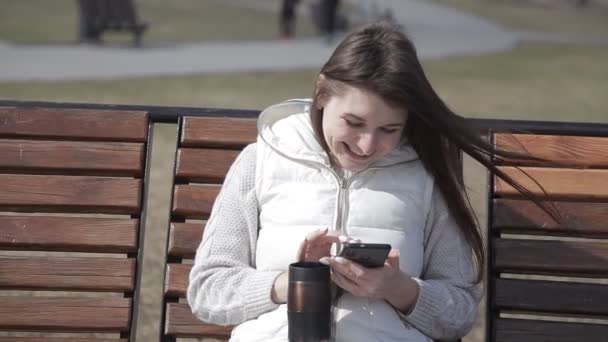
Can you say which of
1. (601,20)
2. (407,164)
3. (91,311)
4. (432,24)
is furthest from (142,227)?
(601,20)

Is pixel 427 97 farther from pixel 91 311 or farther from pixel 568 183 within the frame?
pixel 91 311

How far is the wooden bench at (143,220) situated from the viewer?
12.7 ft

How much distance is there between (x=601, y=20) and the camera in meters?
Result: 34.8

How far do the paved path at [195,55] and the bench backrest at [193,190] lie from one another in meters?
13.1

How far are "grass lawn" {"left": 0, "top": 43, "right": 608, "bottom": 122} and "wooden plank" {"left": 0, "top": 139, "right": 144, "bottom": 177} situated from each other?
401 inches

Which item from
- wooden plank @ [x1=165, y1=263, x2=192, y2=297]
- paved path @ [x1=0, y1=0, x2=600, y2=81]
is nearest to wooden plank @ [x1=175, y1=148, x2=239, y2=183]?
wooden plank @ [x1=165, y1=263, x2=192, y2=297]

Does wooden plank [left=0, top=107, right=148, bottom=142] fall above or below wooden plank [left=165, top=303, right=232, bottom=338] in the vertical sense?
above

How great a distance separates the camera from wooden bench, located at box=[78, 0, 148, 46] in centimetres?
2320

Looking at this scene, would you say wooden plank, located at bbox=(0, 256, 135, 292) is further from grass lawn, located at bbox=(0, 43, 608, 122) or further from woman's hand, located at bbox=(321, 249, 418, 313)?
grass lawn, located at bbox=(0, 43, 608, 122)

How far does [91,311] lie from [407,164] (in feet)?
3.61

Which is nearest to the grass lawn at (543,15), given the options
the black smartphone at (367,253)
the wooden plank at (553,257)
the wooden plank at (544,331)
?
the wooden plank at (553,257)

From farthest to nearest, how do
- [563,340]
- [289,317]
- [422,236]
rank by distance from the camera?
1. [563,340]
2. [422,236]
3. [289,317]

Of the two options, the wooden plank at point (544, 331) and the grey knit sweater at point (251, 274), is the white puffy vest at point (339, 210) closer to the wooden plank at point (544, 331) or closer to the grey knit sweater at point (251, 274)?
the grey knit sweater at point (251, 274)

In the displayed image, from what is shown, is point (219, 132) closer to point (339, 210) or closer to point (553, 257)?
point (339, 210)
